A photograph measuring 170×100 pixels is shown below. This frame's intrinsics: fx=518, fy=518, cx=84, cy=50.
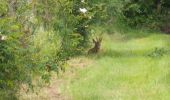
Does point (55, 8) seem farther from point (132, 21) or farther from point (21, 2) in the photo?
point (132, 21)

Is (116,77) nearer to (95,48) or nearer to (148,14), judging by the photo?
(95,48)

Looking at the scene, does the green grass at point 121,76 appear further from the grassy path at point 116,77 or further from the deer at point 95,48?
the deer at point 95,48

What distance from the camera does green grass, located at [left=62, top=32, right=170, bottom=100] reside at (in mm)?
9828

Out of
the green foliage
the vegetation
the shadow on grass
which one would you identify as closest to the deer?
the vegetation

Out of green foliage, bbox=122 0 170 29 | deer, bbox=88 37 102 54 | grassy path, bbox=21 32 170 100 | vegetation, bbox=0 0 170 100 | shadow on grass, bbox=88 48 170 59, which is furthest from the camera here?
green foliage, bbox=122 0 170 29

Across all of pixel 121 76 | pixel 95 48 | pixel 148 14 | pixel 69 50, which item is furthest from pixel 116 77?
pixel 148 14

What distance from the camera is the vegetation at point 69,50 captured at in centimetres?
784

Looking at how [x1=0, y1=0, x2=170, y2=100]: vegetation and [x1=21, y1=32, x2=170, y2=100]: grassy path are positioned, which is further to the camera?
[x1=21, y1=32, x2=170, y2=100]: grassy path

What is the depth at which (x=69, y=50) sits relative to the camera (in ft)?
33.9

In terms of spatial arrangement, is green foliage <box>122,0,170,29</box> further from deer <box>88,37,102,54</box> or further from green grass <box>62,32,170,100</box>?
deer <box>88,37,102,54</box>

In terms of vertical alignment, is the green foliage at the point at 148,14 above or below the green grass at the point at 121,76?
below

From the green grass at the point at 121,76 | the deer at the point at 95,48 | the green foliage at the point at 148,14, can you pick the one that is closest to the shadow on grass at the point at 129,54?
the green grass at the point at 121,76

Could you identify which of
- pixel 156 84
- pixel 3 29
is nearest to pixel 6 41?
pixel 3 29

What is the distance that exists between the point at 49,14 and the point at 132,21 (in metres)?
Result: 13.0
